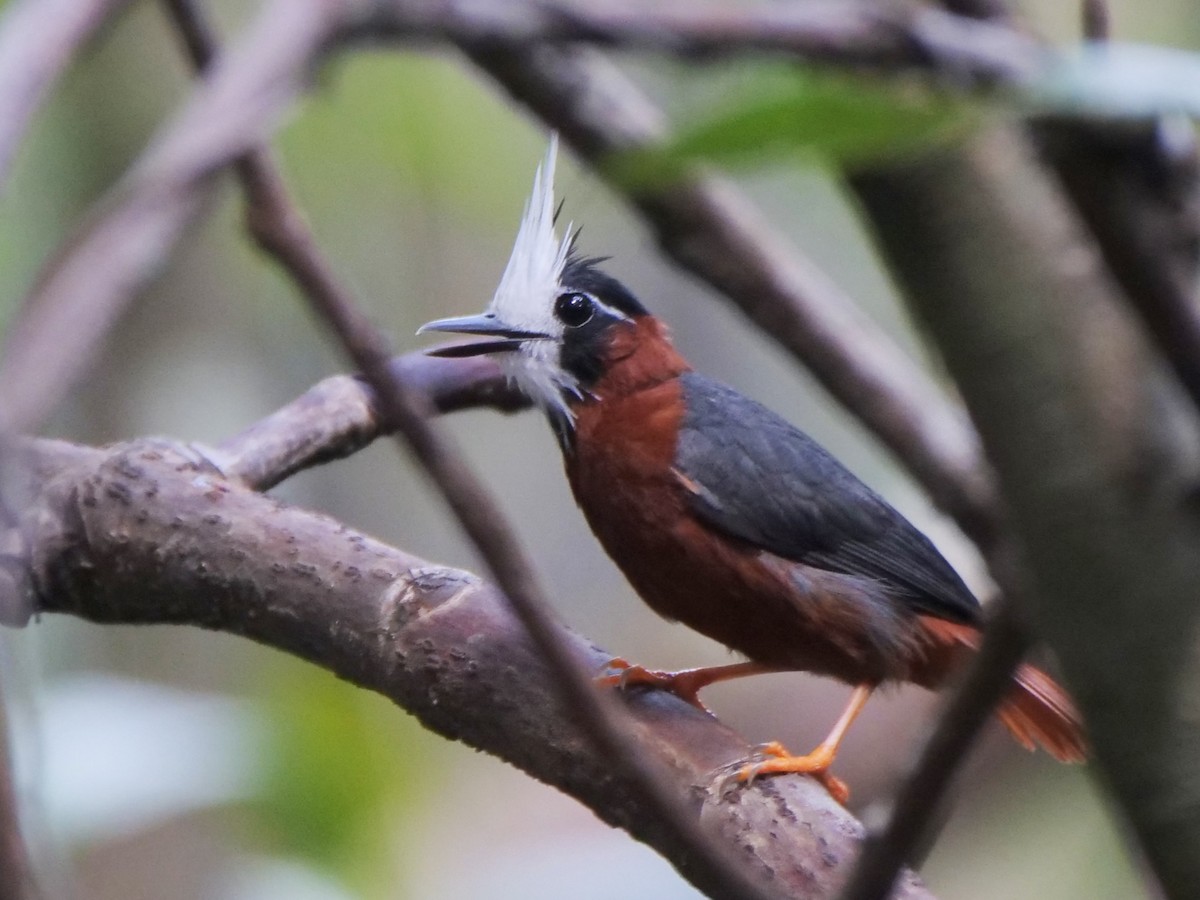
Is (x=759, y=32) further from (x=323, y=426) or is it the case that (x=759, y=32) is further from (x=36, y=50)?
(x=323, y=426)

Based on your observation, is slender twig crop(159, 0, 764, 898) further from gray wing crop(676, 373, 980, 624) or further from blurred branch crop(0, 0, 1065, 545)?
gray wing crop(676, 373, 980, 624)

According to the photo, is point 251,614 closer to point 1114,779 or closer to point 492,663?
point 492,663

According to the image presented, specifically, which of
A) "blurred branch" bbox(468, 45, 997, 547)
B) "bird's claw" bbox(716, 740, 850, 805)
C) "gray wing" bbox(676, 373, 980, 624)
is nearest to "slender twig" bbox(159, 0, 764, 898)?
"blurred branch" bbox(468, 45, 997, 547)

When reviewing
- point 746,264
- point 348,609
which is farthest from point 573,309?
point 746,264

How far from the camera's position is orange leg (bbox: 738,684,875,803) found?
2270mm

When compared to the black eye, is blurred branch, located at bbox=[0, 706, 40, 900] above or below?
below

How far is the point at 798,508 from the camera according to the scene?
11.1 feet

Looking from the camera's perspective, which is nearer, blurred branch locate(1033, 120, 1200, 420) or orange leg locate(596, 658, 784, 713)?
blurred branch locate(1033, 120, 1200, 420)

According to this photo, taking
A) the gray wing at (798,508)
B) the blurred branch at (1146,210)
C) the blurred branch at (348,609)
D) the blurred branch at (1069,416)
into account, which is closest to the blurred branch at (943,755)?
the blurred branch at (1069,416)

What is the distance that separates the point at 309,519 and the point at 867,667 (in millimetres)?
1297

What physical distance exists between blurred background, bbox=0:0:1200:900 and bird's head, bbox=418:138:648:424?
321 millimetres

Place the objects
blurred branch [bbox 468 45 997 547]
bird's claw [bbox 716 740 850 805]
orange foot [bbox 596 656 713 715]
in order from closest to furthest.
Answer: blurred branch [bbox 468 45 997 547], bird's claw [bbox 716 740 850 805], orange foot [bbox 596 656 713 715]

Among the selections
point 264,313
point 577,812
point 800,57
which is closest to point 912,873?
point 800,57

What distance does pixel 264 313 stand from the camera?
6.31 metres
